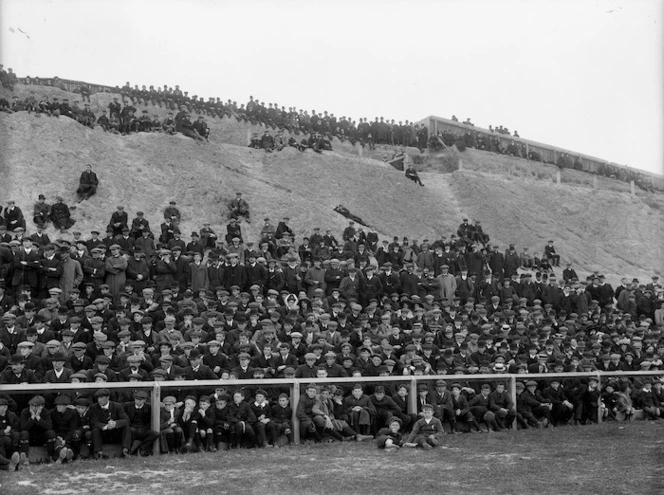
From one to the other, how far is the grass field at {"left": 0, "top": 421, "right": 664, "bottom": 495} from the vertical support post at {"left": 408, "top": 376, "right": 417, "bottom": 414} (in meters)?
1.00

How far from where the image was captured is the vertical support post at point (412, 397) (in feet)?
41.9

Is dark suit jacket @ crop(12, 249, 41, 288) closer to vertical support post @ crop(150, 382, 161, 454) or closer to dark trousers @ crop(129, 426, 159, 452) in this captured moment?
vertical support post @ crop(150, 382, 161, 454)

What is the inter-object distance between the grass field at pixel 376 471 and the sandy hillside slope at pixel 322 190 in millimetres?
17177

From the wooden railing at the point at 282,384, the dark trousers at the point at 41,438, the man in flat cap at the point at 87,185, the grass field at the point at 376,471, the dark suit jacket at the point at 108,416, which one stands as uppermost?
the man in flat cap at the point at 87,185

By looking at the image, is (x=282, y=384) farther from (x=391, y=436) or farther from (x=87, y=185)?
(x=87, y=185)

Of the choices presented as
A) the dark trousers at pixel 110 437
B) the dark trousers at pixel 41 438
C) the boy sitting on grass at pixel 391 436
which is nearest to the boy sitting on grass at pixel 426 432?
the boy sitting on grass at pixel 391 436

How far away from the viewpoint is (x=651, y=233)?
4428 centimetres

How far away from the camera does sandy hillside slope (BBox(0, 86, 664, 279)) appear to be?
29.5 meters

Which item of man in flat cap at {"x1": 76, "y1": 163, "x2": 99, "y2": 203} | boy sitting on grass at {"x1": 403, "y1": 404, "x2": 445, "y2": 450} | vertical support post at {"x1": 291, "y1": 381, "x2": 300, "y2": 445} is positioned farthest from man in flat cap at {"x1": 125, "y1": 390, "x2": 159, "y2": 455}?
man in flat cap at {"x1": 76, "y1": 163, "x2": 99, "y2": 203}

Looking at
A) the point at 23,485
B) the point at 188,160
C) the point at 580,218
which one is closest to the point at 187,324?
the point at 23,485

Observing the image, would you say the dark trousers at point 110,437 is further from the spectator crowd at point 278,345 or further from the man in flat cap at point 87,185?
the man in flat cap at point 87,185

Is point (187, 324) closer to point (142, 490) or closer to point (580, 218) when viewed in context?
point (142, 490)

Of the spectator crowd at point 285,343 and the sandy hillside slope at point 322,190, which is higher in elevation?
the sandy hillside slope at point 322,190

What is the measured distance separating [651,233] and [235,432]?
38572 mm
